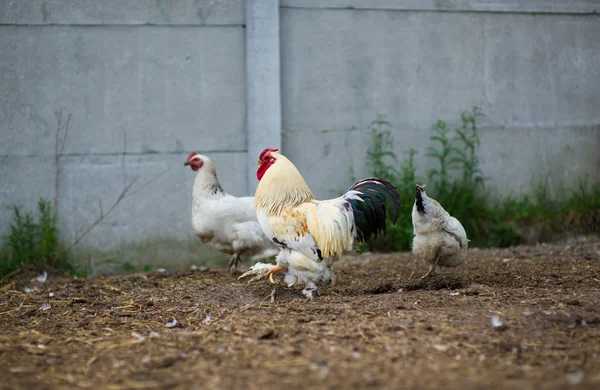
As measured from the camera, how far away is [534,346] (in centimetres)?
350

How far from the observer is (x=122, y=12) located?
7301mm

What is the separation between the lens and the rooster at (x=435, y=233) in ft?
17.8

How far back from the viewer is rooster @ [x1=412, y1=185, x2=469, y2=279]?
17.8 feet

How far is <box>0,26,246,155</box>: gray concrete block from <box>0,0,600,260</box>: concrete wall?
16 millimetres

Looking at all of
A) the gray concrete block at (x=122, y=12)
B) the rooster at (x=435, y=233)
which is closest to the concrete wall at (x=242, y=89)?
the gray concrete block at (x=122, y=12)

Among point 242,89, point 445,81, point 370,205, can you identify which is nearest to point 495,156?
point 445,81

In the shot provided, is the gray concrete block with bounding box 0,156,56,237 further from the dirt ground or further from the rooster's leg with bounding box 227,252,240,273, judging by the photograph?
the rooster's leg with bounding box 227,252,240,273

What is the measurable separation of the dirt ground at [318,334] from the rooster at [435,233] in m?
0.27

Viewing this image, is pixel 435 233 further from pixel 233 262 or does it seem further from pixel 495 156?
pixel 495 156

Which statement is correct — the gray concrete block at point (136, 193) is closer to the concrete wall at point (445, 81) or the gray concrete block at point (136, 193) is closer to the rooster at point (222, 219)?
the rooster at point (222, 219)

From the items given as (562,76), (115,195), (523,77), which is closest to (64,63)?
(115,195)

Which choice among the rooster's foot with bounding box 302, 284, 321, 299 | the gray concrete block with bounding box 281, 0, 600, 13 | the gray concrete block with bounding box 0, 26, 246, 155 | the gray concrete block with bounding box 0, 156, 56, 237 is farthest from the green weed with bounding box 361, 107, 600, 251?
the gray concrete block with bounding box 0, 156, 56, 237

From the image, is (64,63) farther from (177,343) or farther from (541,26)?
(541,26)

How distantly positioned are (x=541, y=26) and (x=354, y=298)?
17.1 feet
